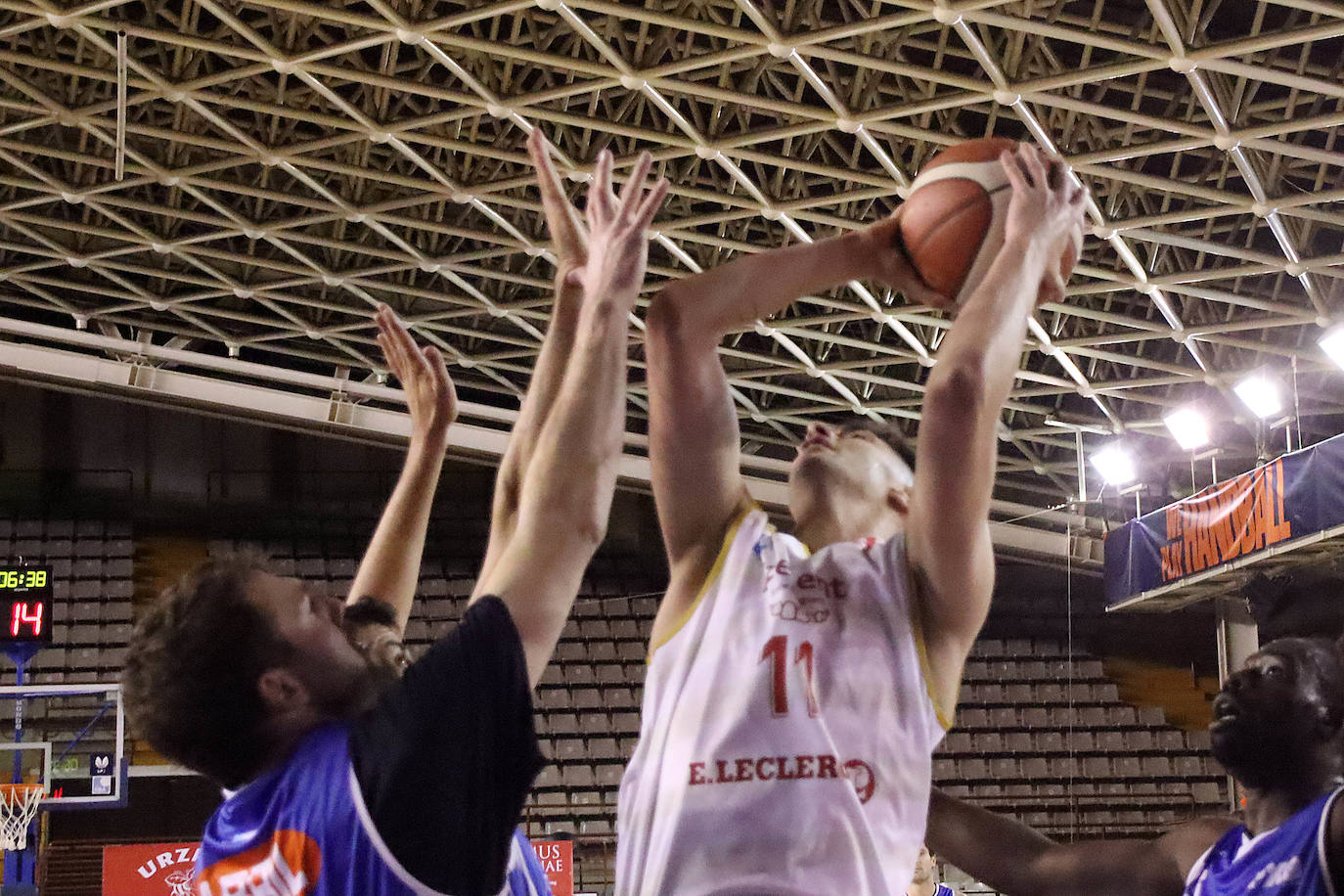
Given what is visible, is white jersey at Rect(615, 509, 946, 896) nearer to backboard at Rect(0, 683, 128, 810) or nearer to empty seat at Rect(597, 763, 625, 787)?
backboard at Rect(0, 683, 128, 810)

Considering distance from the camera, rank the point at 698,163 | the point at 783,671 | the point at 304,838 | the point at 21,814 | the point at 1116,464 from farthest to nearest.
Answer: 1. the point at 1116,464
2. the point at 698,163
3. the point at 21,814
4. the point at 783,671
5. the point at 304,838

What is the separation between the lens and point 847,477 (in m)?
2.85

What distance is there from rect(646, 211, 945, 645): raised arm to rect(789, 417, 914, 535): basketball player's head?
0.20 meters

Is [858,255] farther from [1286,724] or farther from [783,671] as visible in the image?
[1286,724]

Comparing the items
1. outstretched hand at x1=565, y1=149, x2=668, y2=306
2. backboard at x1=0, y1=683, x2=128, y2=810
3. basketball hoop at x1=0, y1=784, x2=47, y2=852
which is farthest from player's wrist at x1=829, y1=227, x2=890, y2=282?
basketball hoop at x1=0, y1=784, x2=47, y2=852

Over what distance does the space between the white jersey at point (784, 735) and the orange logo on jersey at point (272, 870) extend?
0.56 meters

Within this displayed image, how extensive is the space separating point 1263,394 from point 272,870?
15.4 m


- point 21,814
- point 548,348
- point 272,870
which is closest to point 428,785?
point 272,870

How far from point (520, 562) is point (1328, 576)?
15630 millimetres

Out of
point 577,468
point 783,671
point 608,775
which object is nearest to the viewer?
point 577,468

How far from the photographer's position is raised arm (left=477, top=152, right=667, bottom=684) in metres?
2.04

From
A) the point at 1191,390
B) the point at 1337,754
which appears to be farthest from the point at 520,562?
the point at 1191,390

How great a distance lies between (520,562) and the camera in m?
2.07

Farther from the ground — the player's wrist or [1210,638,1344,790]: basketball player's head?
the player's wrist
